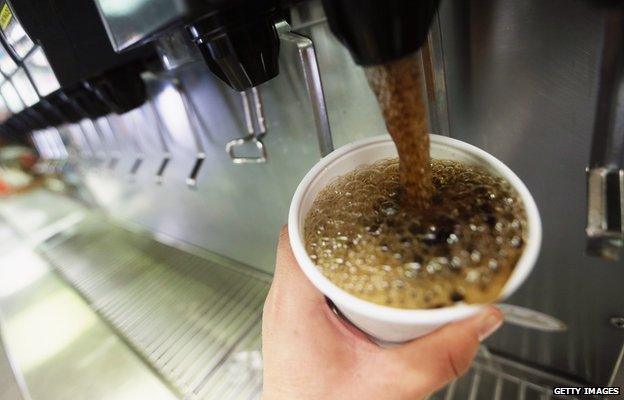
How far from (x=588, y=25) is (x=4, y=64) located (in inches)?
43.7

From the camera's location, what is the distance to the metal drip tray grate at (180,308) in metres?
0.84

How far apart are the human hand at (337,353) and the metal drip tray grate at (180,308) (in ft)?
1.18

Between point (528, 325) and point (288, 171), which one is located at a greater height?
point (288, 171)

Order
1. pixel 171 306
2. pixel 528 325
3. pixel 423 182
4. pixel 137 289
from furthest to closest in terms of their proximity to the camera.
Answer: pixel 137 289 < pixel 171 306 < pixel 528 325 < pixel 423 182

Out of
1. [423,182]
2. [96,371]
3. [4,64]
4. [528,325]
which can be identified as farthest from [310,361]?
[4,64]

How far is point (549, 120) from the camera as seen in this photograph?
51cm

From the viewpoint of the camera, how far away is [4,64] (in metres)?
0.79

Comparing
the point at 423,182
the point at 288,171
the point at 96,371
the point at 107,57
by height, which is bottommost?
the point at 96,371

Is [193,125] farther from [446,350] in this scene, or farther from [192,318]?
[446,350]

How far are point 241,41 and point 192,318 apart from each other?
85 centimetres

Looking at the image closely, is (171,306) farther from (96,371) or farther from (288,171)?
(288,171)

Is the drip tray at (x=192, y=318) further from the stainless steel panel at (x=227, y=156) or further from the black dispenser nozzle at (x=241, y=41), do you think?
the black dispenser nozzle at (x=241, y=41)

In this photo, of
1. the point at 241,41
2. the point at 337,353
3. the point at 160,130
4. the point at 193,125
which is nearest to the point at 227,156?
the point at 193,125

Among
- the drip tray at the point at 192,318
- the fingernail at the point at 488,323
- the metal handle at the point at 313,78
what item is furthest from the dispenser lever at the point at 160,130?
the fingernail at the point at 488,323
